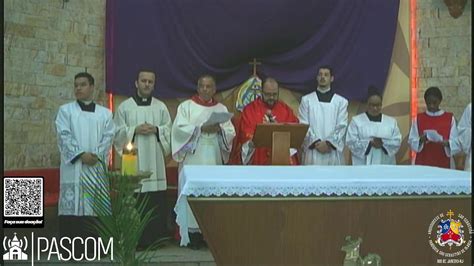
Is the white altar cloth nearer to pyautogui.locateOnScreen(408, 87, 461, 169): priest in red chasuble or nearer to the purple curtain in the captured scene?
pyautogui.locateOnScreen(408, 87, 461, 169): priest in red chasuble

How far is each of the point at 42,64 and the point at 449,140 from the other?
449cm

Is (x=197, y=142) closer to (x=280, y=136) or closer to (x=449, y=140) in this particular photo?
(x=280, y=136)

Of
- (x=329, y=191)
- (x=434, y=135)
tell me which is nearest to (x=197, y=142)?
(x=434, y=135)

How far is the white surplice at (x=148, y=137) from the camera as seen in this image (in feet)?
22.9

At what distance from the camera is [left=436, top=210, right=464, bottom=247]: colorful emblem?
4617 millimetres

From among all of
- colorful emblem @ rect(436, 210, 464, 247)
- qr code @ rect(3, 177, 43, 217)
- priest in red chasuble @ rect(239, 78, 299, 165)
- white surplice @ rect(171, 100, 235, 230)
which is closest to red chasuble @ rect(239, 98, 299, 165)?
priest in red chasuble @ rect(239, 78, 299, 165)

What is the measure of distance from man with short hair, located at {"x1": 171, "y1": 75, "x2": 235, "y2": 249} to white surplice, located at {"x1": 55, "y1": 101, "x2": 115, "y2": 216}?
0.72 m

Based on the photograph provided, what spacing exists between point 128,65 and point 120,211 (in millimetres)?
4075

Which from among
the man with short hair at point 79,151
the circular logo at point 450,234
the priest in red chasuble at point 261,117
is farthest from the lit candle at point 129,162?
the priest in red chasuble at point 261,117

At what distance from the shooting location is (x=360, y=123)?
7293 millimetres

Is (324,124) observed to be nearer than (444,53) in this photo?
Yes

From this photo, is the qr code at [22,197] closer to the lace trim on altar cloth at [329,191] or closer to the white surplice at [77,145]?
the white surplice at [77,145]

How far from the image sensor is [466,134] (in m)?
6.94

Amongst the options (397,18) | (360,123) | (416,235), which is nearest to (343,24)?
(397,18)
